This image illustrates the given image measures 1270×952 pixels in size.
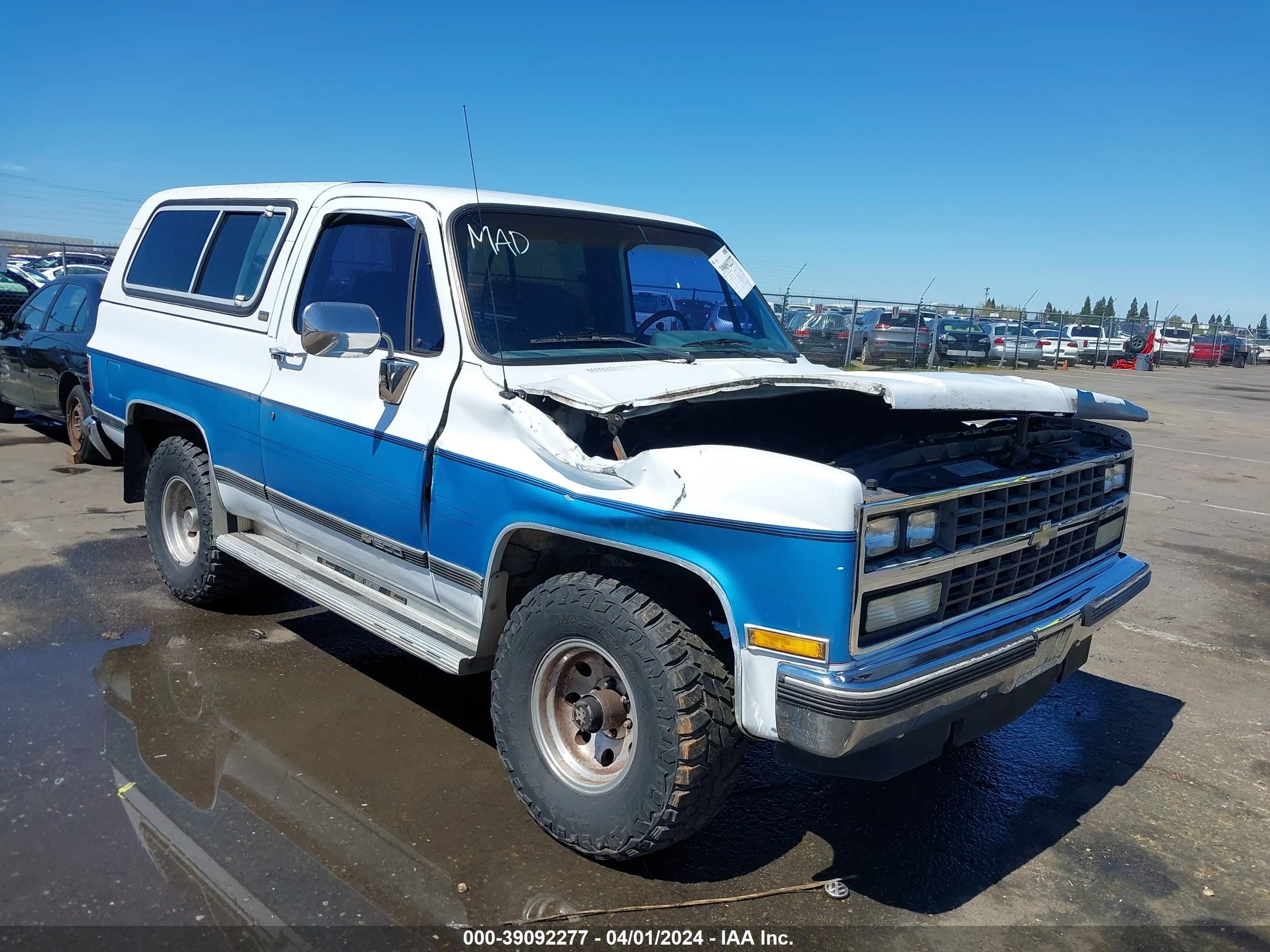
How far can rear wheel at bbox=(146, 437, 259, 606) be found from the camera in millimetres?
5055

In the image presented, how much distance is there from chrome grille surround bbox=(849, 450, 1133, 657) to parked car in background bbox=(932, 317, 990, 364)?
23160 mm

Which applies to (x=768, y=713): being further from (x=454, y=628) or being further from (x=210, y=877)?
(x=210, y=877)

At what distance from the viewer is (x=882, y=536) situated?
2.73 meters

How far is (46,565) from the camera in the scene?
610 centimetres

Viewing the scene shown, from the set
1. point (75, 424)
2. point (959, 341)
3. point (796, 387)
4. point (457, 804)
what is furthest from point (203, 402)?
point (959, 341)

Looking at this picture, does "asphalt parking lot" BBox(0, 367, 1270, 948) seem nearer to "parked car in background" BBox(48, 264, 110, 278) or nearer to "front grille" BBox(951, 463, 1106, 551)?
"front grille" BBox(951, 463, 1106, 551)

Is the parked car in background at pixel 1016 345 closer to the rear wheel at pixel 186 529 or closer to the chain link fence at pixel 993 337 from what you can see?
the chain link fence at pixel 993 337

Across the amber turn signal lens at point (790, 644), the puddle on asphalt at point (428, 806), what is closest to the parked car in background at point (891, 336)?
the puddle on asphalt at point (428, 806)

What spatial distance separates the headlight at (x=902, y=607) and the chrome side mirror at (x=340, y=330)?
6.77ft

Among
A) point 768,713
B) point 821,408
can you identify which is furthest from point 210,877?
point 821,408

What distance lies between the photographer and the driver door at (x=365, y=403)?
372cm

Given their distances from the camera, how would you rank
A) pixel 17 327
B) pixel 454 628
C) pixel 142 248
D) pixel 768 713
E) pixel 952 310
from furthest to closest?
1. pixel 952 310
2. pixel 17 327
3. pixel 142 248
4. pixel 454 628
5. pixel 768 713

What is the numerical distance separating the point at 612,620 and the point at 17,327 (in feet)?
32.0

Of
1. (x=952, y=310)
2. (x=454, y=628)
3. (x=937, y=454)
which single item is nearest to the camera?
(x=937, y=454)
